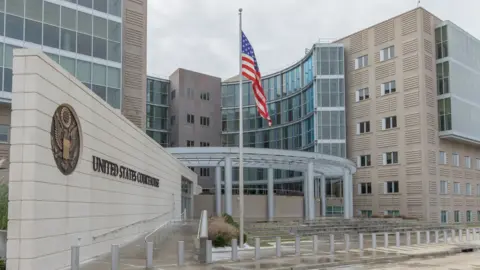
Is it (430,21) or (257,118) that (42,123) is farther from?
(257,118)

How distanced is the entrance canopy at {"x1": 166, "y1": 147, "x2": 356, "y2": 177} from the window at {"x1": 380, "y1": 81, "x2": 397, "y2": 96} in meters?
17.0

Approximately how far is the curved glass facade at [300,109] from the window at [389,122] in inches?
199

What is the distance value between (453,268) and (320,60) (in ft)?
160

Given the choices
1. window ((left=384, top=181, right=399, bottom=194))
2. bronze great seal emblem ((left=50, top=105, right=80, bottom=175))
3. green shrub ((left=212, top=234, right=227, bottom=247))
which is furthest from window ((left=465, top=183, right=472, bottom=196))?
bronze great seal emblem ((left=50, top=105, right=80, bottom=175))

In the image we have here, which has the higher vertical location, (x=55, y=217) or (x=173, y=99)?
(x=173, y=99)

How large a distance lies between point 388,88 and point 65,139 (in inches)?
2118

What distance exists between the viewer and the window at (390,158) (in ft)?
200

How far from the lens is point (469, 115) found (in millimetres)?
63719

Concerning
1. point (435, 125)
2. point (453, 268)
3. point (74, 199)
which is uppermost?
point (435, 125)

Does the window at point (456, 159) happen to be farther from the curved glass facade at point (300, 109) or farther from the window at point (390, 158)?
the curved glass facade at point (300, 109)

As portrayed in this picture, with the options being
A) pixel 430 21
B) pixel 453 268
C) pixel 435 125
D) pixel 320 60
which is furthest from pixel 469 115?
pixel 453 268

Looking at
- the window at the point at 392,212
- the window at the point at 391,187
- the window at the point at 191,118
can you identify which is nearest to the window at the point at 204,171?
the window at the point at 191,118

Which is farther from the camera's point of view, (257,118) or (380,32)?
(257,118)

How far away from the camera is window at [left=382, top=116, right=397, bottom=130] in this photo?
202 ft
